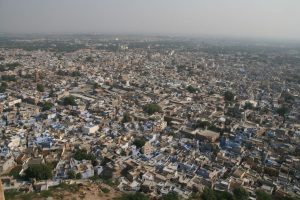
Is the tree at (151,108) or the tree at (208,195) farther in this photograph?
the tree at (151,108)

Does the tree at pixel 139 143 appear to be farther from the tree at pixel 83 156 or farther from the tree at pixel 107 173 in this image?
the tree at pixel 107 173

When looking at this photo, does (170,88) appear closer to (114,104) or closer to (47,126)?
(114,104)

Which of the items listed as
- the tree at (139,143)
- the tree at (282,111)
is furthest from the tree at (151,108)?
the tree at (282,111)

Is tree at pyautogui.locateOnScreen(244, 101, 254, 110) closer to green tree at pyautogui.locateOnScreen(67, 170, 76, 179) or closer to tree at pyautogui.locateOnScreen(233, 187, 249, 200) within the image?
tree at pyautogui.locateOnScreen(233, 187, 249, 200)

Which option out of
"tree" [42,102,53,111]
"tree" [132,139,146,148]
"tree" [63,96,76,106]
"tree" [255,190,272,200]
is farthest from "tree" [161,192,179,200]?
"tree" [63,96,76,106]

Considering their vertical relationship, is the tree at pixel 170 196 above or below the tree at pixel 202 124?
above
